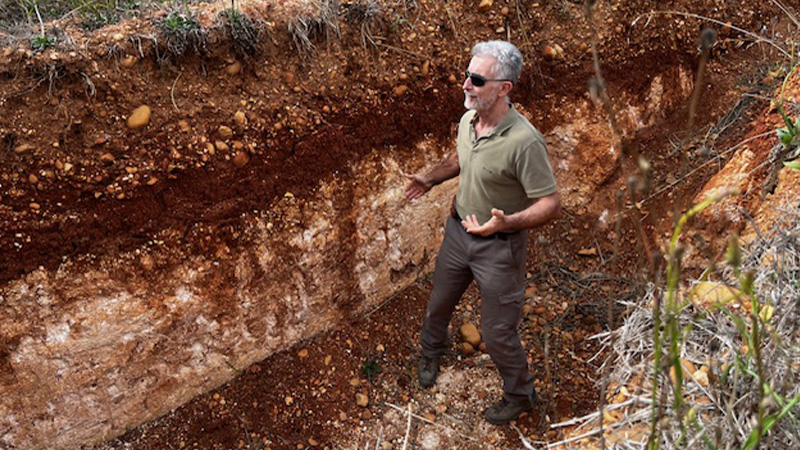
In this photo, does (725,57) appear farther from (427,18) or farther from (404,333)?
(404,333)

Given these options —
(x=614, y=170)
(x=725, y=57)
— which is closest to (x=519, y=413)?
(x=614, y=170)

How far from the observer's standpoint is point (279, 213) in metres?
3.13

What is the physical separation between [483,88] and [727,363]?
1.28 meters

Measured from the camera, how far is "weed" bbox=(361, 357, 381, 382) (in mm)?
3334

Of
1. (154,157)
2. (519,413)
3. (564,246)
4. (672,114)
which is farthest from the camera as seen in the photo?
(672,114)

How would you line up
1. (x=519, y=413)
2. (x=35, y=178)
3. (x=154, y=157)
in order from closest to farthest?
(x=35, y=178) < (x=154, y=157) < (x=519, y=413)

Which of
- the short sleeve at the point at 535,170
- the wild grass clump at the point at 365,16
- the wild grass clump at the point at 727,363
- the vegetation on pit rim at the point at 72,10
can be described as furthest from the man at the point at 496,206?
the vegetation on pit rim at the point at 72,10

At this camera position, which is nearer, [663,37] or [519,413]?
[519,413]

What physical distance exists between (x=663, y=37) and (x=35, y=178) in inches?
147

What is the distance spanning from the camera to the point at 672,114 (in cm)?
433

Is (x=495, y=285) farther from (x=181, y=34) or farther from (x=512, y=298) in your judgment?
(x=181, y=34)

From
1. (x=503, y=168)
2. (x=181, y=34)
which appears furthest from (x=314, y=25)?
(x=503, y=168)

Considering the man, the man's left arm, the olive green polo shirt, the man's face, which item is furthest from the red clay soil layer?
the man's left arm

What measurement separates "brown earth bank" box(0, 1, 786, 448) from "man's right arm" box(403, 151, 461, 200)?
435mm
